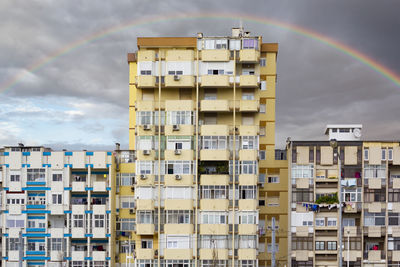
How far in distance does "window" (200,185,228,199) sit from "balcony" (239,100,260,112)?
822cm

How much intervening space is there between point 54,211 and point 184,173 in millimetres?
Answer: 16061

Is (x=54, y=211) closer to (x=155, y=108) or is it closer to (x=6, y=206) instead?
(x=6, y=206)

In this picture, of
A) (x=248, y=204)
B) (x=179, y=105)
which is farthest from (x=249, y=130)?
(x=179, y=105)

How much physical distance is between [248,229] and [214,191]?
16.8ft

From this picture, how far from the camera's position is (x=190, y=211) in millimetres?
43594

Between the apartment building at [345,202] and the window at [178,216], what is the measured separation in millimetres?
11623

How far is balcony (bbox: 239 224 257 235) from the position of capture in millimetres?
43344

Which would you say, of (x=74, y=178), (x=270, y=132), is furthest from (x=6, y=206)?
(x=270, y=132)

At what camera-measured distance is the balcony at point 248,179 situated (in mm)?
43750

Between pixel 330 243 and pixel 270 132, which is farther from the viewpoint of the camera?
pixel 270 132

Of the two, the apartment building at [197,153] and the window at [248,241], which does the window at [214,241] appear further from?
the window at [248,241]

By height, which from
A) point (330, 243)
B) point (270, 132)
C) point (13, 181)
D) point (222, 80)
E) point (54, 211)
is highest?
point (222, 80)

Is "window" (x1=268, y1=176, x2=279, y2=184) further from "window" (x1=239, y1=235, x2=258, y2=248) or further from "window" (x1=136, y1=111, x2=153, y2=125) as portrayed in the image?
"window" (x1=136, y1=111, x2=153, y2=125)

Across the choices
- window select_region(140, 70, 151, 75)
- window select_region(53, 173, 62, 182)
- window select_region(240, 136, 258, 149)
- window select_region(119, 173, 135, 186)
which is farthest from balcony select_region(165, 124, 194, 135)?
window select_region(53, 173, 62, 182)
